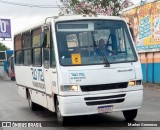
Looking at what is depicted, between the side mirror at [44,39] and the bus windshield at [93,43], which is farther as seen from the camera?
the side mirror at [44,39]

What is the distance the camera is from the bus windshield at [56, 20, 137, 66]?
1001 centimetres

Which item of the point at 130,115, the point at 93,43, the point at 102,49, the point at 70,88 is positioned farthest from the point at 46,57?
the point at 130,115

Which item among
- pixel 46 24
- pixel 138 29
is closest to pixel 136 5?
pixel 138 29

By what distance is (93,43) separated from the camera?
10273mm

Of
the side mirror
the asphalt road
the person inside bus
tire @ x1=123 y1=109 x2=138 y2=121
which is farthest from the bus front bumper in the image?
the side mirror

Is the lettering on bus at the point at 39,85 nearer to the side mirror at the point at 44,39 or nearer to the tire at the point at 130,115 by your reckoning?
the side mirror at the point at 44,39

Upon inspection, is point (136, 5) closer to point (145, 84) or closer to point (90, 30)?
point (145, 84)

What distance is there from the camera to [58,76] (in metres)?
9.73

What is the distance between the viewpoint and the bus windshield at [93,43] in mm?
10008

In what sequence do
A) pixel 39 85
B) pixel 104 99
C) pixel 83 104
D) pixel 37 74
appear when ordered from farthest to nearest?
1. pixel 37 74
2. pixel 39 85
3. pixel 104 99
4. pixel 83 104

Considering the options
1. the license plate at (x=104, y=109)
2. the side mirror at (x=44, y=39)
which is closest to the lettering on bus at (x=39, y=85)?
the side mirror at (x=44, y=39)

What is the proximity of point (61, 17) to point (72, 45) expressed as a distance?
2.45ft

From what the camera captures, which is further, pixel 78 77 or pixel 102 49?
pixel 102 49

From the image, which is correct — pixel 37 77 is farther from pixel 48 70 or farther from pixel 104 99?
pixel 104 99
